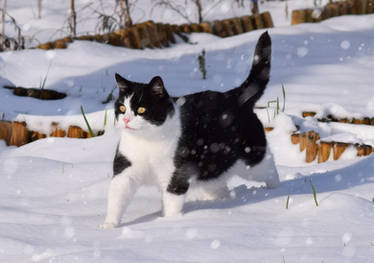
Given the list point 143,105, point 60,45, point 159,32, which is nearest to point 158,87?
point 143,105

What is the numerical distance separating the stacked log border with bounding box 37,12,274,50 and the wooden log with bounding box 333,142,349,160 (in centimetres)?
341

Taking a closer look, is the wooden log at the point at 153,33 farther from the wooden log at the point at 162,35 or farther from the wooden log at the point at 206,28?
the wooden log at the point at 206,28

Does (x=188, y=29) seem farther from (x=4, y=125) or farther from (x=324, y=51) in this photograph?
(x=4, y=125)

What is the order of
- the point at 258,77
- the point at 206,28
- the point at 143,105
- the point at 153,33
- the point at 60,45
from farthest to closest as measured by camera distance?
1. the point at 206,28
2. the point at 153,33
3. the point at 60,45
4. the point at 258,77
5. the point at 143,105

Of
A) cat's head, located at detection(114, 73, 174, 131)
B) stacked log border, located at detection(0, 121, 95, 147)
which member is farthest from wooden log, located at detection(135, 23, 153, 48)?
cat's head, located at detection(114, 73, 174, 131)

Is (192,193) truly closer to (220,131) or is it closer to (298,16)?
(220,131)

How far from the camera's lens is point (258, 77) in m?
3.49

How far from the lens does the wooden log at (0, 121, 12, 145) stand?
440cm

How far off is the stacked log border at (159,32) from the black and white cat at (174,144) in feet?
11.7

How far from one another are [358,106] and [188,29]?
3.35 m

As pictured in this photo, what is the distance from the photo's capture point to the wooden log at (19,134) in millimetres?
4395

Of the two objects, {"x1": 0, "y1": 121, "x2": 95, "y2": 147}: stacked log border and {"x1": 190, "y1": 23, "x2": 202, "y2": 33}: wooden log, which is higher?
{"x1": 190, "y1": 23, "x2": 202, "y2": 33}: wooden log

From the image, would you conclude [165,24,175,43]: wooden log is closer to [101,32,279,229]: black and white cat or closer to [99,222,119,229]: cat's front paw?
[101,32,279,229]: black and white cat

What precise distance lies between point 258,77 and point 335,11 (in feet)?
18.2
